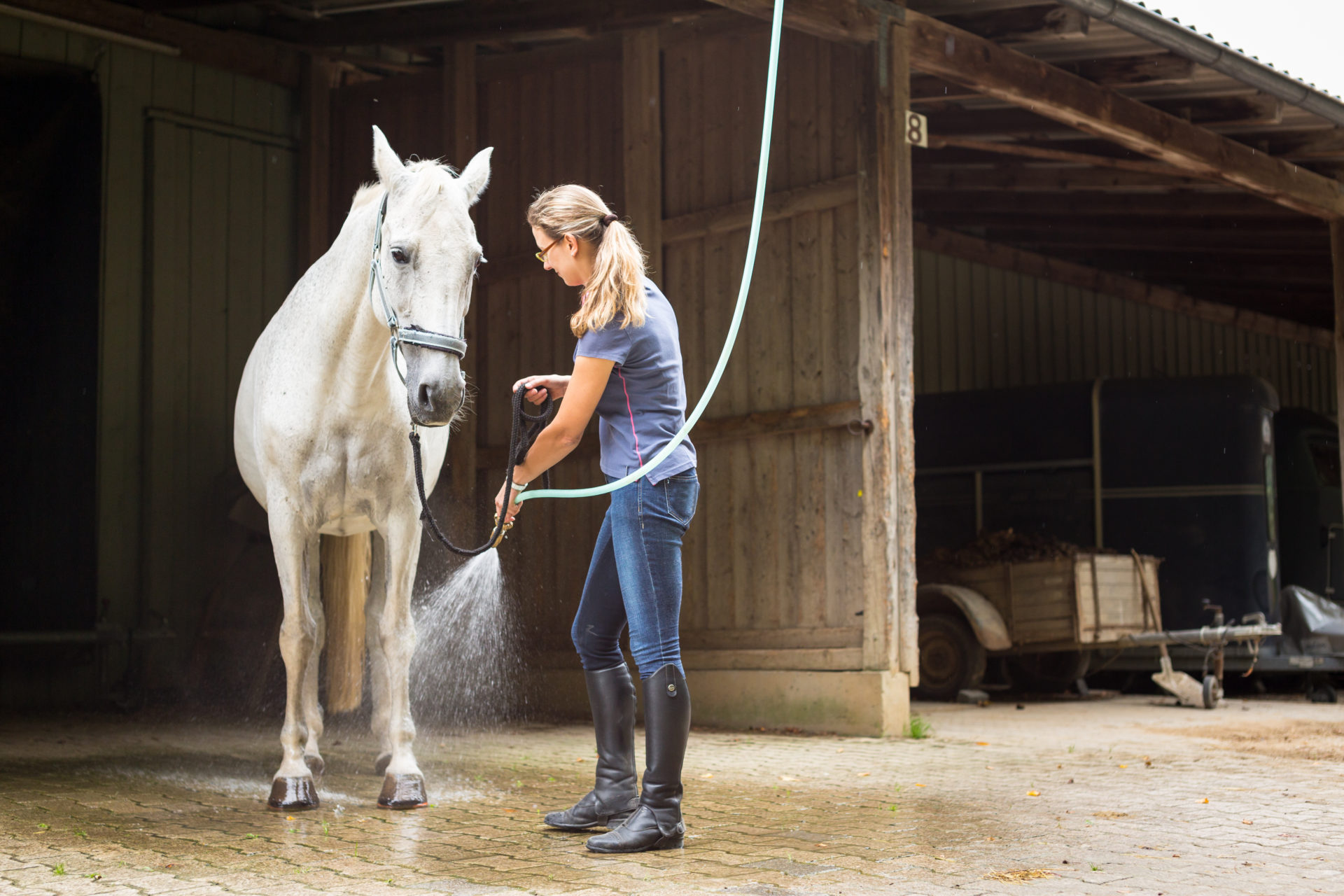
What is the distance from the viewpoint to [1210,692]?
8648mm

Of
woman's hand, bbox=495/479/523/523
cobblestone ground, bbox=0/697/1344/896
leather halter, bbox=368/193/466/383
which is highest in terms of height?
leather halter, bbox=368/193/466/383

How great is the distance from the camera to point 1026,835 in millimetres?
3678

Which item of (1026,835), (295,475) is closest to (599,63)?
(295,475)

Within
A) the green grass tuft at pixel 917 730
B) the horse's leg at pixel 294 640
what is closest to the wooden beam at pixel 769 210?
the green grass tuft at pixel 917 730

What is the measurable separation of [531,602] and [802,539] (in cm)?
214

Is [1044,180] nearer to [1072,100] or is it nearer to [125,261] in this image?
[1072,100]

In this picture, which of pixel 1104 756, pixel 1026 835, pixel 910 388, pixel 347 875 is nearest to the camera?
pixel 347 875

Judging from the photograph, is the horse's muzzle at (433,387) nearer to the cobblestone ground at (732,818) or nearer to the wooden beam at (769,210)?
the cobblestone ground at (732,818)

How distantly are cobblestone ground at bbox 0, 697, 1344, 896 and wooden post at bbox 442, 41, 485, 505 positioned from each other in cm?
219

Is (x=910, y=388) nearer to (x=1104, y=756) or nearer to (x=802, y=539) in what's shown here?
(x=802, y=539)

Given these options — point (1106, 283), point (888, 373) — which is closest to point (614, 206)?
point (888, 373)

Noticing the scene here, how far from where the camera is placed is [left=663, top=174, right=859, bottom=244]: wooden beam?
6941 millimetres

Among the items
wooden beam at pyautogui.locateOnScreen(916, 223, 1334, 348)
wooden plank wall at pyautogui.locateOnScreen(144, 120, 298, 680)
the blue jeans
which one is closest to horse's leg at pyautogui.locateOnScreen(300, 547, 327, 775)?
the blue jeans

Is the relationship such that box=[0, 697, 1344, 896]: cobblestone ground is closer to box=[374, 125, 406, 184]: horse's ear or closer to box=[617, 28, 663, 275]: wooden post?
box=[374, 125, 406, 184]: horse's ear
